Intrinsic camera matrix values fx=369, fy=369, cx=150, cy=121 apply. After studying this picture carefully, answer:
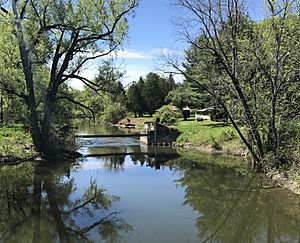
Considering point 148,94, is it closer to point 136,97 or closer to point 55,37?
point 136,97

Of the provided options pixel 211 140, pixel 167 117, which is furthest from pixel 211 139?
pixel 167 117

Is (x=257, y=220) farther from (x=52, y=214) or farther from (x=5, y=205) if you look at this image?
(x=5, y=205)

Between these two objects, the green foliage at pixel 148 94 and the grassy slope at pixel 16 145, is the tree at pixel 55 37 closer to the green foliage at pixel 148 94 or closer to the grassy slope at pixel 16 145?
the grassy slope at pixel 16 145

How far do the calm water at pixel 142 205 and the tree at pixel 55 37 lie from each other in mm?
3336

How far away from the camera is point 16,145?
66.3 feet

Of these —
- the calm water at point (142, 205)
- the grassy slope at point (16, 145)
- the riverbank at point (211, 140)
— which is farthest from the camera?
the riverbank at point (211, 140)

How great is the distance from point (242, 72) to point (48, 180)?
31.3 feet

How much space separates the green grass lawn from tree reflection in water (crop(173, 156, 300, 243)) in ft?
23.9

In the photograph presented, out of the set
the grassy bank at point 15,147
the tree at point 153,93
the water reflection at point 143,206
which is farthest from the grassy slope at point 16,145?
the tree at point 153,93

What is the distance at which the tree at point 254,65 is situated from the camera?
14.2 meters

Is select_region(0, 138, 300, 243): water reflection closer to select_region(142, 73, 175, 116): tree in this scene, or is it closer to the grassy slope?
the grassy slope

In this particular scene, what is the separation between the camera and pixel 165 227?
966 centimetres

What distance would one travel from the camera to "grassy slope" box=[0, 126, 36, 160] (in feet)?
62.5

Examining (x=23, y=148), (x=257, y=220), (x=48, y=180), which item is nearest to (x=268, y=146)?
(x=257, y=220)
